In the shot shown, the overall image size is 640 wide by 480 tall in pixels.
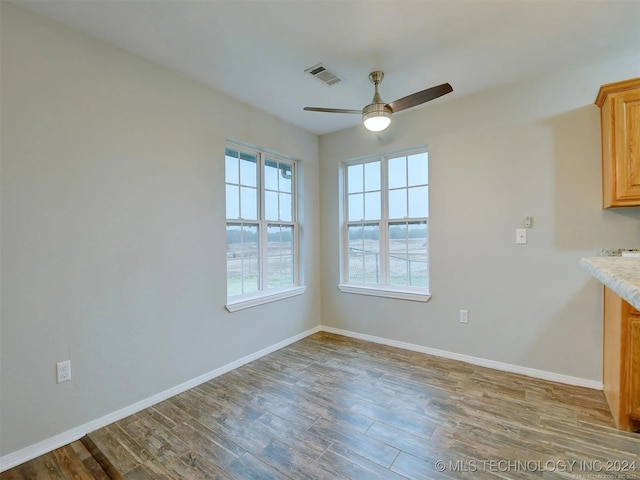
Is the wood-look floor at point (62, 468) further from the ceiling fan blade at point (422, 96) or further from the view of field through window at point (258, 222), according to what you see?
the ceiling fan blade at point (422, 96)

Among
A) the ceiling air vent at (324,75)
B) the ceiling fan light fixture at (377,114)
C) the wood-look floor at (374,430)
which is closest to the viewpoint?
the wood-look floor at (374,430)

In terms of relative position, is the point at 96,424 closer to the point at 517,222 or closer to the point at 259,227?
the point at 259,227

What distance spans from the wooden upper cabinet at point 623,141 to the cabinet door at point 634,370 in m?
0.86

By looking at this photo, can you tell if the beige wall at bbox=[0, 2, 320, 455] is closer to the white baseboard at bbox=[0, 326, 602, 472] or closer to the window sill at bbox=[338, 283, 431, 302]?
the white baseboard at bbox=[0, 326, 602, 472]

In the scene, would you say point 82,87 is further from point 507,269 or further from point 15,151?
point 507,269

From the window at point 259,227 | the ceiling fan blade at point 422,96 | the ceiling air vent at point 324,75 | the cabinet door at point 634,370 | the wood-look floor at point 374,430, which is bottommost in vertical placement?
the wood-look floor at point 374,430

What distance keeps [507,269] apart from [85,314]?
3398 millimetres

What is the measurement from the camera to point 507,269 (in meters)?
2.79

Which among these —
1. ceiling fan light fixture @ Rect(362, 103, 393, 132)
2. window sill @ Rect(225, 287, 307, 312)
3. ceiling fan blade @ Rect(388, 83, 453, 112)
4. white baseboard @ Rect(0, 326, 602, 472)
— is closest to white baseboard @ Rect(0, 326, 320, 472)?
white baseboard @ Rect(0, 326, 602, 472)

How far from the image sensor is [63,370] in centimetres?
192

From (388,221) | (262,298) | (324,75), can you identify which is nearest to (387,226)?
(388,221)

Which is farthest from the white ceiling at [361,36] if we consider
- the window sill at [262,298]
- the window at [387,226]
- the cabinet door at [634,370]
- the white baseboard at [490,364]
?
the white baseboard at [490,364]

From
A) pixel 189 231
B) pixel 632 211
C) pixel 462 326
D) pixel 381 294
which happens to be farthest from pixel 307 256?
pixel 632 211

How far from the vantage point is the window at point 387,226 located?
11.1 ft
